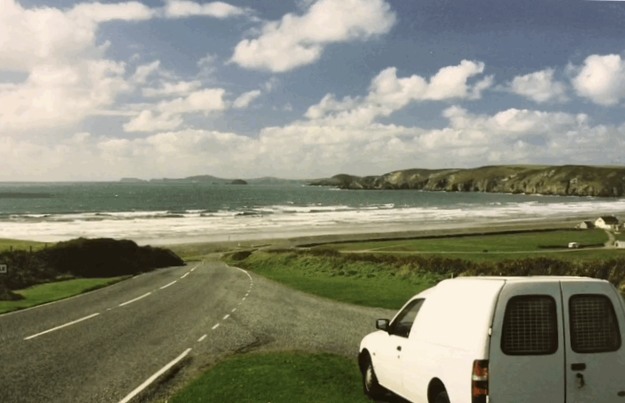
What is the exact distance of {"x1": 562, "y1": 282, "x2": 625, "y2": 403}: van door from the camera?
710 centimetres

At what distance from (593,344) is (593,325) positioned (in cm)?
23

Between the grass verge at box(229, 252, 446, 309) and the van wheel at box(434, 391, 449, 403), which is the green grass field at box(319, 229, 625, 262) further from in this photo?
the van wheel at box(434, 391, 449, 403)

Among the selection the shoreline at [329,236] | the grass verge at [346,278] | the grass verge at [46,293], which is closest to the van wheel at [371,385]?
the grass verge at [346,278]

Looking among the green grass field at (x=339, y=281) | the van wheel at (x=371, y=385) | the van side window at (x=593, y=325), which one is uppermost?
the van side window at (x=593, y=325)

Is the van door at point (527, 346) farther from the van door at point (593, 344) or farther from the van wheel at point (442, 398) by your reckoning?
the van wheel at point (442, 398)

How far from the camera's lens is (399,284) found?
32594 millimetres

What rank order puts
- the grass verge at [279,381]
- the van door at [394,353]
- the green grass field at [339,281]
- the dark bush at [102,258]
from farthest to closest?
1. the dark bush at [102,258]
2. the green grass field at [339,281]
3. the grass verge at [279,381]
4. the van door at [394,353]

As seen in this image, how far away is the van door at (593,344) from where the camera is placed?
710 centimetres

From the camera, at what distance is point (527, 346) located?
23.3 ft

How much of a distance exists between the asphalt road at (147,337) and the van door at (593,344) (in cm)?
729

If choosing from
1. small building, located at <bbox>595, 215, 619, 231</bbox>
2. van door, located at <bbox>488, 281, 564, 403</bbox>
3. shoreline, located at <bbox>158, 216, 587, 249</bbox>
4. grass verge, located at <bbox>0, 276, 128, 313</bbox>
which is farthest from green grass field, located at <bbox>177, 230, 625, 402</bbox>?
grass verge, located at <bbox>0, 276, 128, 313</bbox>

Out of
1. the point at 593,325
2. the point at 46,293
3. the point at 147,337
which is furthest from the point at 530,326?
the point at 46,293

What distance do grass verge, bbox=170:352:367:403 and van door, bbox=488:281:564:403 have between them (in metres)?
4.21

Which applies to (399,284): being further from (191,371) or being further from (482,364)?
(482,364)
